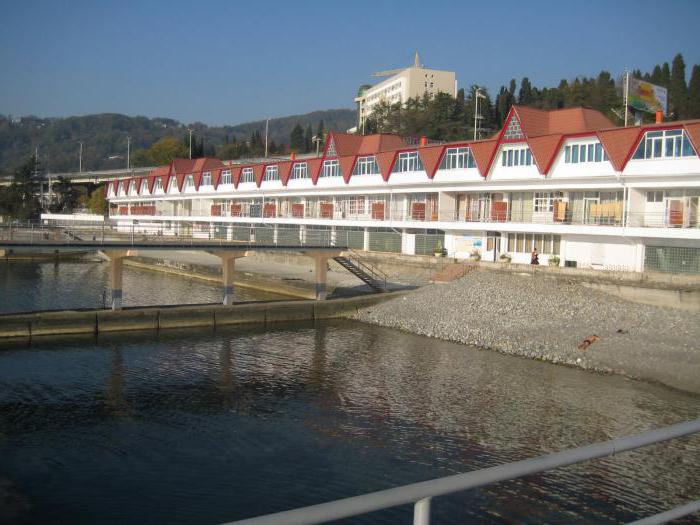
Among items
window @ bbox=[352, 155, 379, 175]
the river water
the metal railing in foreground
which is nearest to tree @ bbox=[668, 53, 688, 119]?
window @ bbox=[352, 155, 379, 175]

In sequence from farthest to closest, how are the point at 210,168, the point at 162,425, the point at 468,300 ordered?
the point at 210,168 → the point at 468,300 → the point at 162,425

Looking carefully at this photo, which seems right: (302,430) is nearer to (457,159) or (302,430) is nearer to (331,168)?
(457,159)

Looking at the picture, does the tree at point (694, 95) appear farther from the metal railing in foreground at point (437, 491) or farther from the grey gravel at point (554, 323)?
the metal railing in foreground at point (437, 491)

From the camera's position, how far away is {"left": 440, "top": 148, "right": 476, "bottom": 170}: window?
4338cm

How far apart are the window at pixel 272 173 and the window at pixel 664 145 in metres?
37.0

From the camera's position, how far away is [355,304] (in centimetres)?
3550

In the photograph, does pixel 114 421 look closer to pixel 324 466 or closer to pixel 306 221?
pixel 324 466

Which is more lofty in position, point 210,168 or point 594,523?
point 210,168

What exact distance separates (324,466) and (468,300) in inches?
834

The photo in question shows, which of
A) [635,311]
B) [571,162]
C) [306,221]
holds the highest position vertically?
[571,162]

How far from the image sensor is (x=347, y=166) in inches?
2117

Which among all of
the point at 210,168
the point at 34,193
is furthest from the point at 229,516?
the point at 34,193

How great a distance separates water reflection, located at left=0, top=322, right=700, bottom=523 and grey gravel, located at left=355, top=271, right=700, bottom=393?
143 cm

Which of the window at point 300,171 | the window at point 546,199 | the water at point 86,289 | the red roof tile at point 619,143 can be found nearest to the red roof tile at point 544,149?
the window at point 546,199
